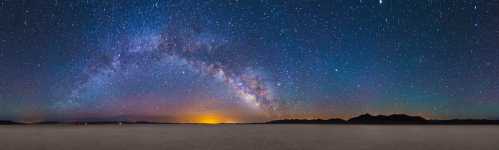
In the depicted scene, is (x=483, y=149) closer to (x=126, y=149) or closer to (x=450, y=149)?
(x=450, y=149)

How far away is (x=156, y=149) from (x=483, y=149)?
72.5 feet

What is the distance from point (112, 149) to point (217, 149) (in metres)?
6.94

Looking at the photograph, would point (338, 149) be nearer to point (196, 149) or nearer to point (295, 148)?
point (295, 148)

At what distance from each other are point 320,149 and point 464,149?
392 inches

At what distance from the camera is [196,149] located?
33531mm

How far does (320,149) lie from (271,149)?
326 centimetres

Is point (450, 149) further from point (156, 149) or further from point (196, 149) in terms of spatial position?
point (156, 149)

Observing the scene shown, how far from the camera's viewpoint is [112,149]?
33219 millimetres

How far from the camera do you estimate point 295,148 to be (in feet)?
113

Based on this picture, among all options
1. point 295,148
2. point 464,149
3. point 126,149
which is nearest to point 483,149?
point 464,149

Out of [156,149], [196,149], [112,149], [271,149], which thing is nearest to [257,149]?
[271,149]

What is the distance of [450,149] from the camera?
34.4 metres

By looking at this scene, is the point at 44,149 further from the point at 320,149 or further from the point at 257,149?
the point at 320,149

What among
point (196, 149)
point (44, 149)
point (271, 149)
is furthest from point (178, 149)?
point (44, 149)
